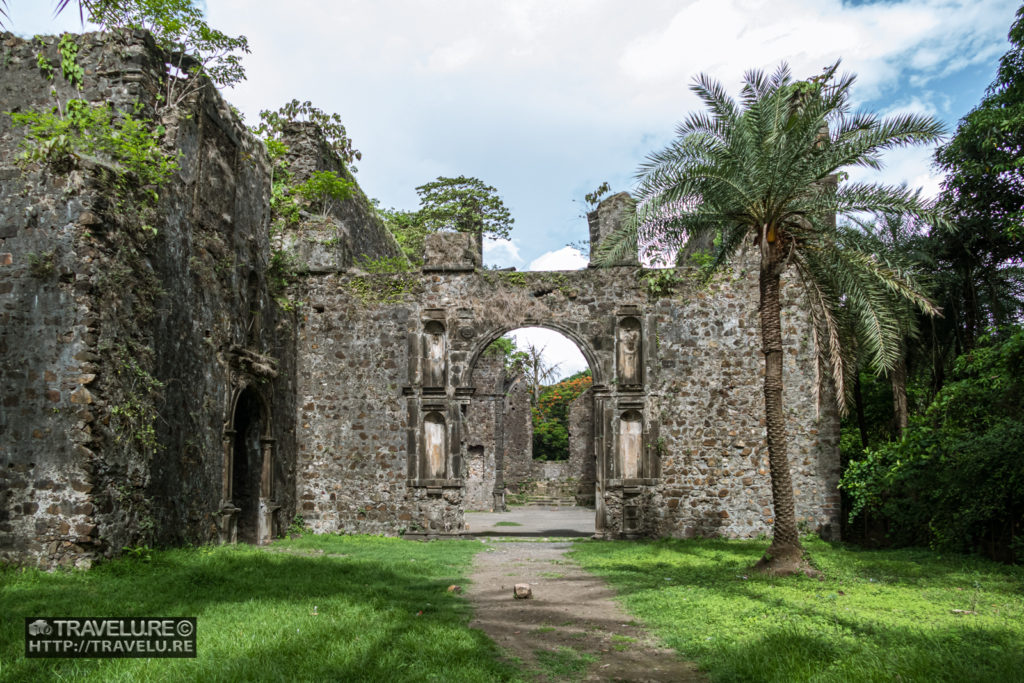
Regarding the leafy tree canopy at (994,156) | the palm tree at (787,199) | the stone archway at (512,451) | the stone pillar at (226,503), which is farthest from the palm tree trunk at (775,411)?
the stone archway at (512,451)

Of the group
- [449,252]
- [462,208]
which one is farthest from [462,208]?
[449,252]

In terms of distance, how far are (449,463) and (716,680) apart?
9.37 meters

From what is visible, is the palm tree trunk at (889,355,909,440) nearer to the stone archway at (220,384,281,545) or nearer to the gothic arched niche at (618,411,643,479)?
the gothic arched niche at (618,411,643,479)

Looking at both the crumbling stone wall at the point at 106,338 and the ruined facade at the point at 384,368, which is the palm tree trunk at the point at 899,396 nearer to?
the ruined facade at the point at 384,368

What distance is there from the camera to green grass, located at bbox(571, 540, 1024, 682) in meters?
4.64

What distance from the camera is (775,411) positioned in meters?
9.82

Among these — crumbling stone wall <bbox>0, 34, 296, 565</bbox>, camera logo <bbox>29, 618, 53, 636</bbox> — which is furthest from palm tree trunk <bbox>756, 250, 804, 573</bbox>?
camera logo <bbox>29, 618, 53, 636</bbox>

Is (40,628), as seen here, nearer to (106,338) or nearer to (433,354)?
(106,338)

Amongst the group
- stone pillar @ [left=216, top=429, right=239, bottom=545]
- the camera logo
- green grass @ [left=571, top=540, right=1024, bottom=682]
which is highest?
stone pillar @ [left=216, top=429, right=239, bottom=545]

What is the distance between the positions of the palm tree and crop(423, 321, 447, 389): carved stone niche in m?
4.97

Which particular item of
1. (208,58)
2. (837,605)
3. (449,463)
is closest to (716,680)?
(837,605)

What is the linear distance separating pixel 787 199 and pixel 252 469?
9471mm

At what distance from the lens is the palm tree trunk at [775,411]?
31.2 feet

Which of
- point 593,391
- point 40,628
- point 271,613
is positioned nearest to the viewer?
point 40,628
